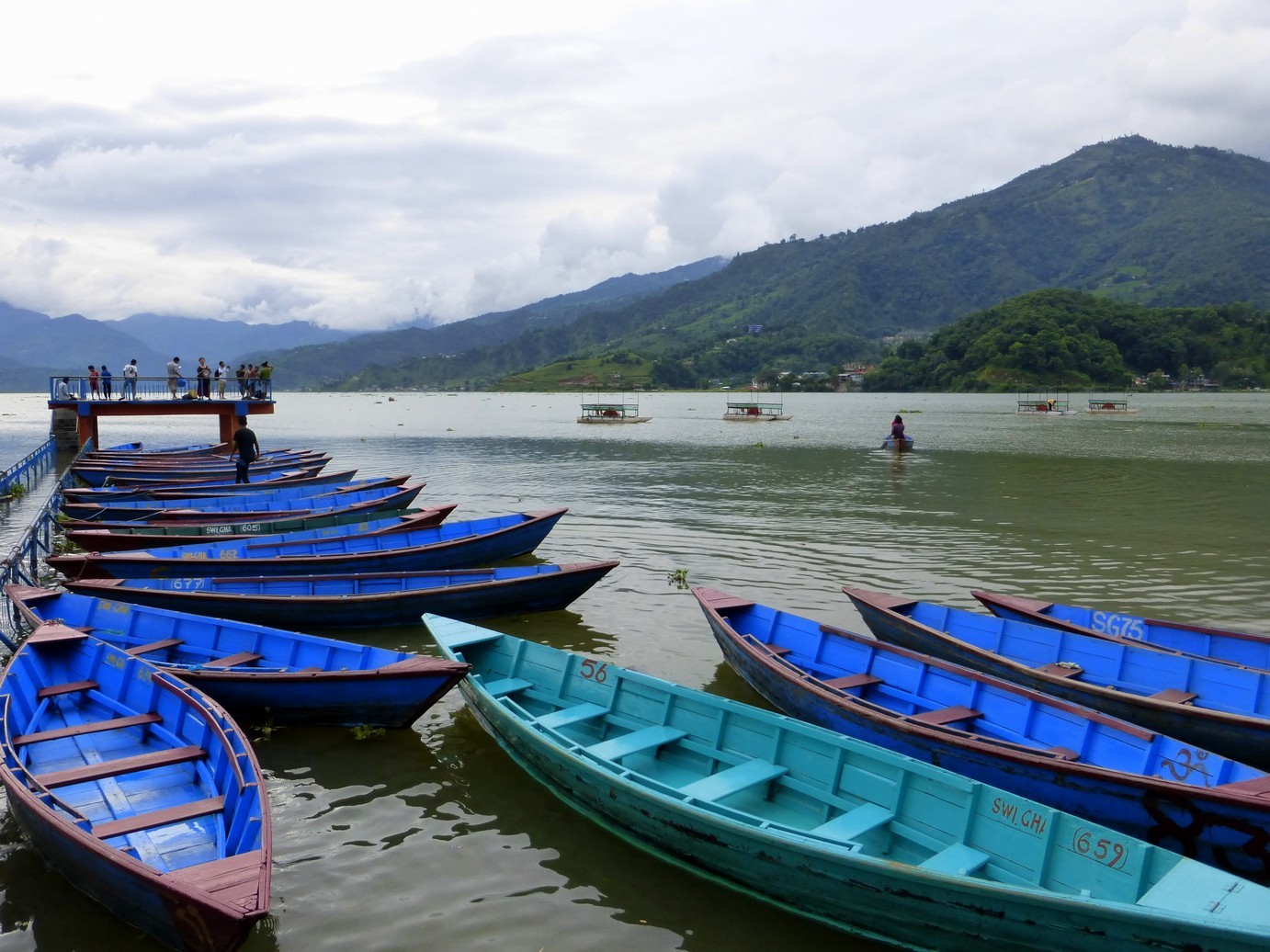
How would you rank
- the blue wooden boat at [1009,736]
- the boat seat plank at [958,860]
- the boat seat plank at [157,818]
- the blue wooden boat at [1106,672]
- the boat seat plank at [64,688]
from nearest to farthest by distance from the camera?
the boat seat plank at [958,860], the boat seat plank at [157,818], the blue wooden boat at [1009,736], the blue wooden boat at [1106,672], the boat seat plank at [64,688]

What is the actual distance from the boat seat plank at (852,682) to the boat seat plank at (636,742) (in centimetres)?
222

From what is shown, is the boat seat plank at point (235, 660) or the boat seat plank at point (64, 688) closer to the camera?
the boat seat plank at point (64, 688)

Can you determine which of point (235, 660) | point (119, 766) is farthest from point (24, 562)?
point (119, 766)

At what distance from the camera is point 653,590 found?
18594mm

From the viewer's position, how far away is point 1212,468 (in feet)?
138

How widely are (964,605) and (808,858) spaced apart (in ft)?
39.1

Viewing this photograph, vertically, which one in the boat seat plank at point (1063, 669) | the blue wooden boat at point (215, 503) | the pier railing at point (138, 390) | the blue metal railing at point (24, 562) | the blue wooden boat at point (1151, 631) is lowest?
the blue metal railing at point (24, 562)

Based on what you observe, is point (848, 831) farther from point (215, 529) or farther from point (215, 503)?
point (215, 503)

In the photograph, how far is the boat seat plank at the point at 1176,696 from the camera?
10.2 m

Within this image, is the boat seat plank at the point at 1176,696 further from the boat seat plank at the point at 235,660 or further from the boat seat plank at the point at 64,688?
the boat seat plank at the point at 64,688

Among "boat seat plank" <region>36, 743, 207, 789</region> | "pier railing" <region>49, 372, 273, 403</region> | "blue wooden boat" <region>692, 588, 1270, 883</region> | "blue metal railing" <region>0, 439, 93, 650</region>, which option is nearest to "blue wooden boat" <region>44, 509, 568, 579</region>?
"blue metal railing" <region>0, 439, 93, 650</region>

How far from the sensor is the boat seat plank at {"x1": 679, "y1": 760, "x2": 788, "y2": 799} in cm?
805

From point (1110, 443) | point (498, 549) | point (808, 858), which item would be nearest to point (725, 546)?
point (498, 549)

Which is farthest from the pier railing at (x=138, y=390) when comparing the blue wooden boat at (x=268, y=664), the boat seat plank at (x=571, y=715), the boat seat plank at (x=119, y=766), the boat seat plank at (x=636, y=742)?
the boat seat plank at (x=636, y=742)
